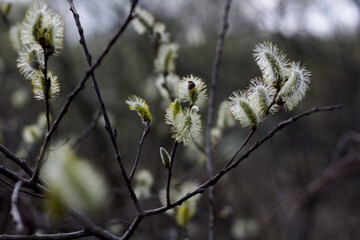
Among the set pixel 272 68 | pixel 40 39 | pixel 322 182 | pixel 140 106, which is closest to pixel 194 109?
pixel 140 106

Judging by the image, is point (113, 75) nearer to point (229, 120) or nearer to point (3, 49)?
point (3, 49)

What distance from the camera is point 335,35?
4.51 meters

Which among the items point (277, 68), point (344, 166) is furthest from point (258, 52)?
point (344, 166)

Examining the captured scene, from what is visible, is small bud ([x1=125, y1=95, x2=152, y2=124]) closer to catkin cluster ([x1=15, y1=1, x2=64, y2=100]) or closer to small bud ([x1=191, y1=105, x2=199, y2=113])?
small bud ([x1=191, y1=105, x2=199, y2=113])

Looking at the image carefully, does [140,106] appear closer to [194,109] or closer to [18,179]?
[194,109]

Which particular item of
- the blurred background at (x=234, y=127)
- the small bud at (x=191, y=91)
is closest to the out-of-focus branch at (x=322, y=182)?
the blurred background at (x=234, y=127)

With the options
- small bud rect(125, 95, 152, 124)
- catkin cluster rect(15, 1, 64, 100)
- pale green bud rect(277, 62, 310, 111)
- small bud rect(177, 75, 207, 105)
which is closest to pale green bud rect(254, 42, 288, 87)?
pale green bud rect(277, 62, 310, 111)

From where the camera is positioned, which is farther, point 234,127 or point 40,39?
point 234,127

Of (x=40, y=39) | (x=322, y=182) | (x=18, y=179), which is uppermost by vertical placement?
(x=322, y=182)

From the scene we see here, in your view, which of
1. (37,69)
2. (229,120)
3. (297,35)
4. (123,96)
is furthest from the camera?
(123,96)

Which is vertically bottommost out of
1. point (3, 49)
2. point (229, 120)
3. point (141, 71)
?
point (229, 120)

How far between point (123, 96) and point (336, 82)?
345 cm

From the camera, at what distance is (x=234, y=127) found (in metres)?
5.84

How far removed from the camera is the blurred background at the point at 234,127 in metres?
3.94
